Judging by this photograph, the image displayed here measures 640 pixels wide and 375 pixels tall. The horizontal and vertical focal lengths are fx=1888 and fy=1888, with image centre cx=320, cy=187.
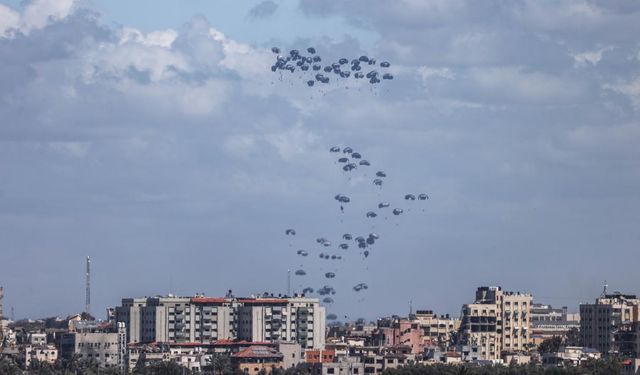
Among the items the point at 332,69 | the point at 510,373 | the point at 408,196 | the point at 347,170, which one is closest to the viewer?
the point at 332,69

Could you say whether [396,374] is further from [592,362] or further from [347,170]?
[347,170]

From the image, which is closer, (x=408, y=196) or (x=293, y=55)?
(x=293, y=55)

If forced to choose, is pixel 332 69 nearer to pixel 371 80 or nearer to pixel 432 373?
pixel 371 80

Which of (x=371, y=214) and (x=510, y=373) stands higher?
(x=371, y=214)

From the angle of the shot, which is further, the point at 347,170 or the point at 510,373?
the point at 510,373

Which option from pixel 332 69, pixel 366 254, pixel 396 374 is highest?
pixel 332 69

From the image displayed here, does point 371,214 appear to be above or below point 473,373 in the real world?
above

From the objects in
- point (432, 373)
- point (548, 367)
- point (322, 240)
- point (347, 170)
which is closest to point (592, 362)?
point (548, 367)

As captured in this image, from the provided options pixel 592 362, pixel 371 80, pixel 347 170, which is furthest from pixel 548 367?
pixel 371 80

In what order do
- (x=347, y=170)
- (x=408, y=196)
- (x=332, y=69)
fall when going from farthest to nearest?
(x=408, y=196) < (x=347, y=170) < (x=332, y=69)
